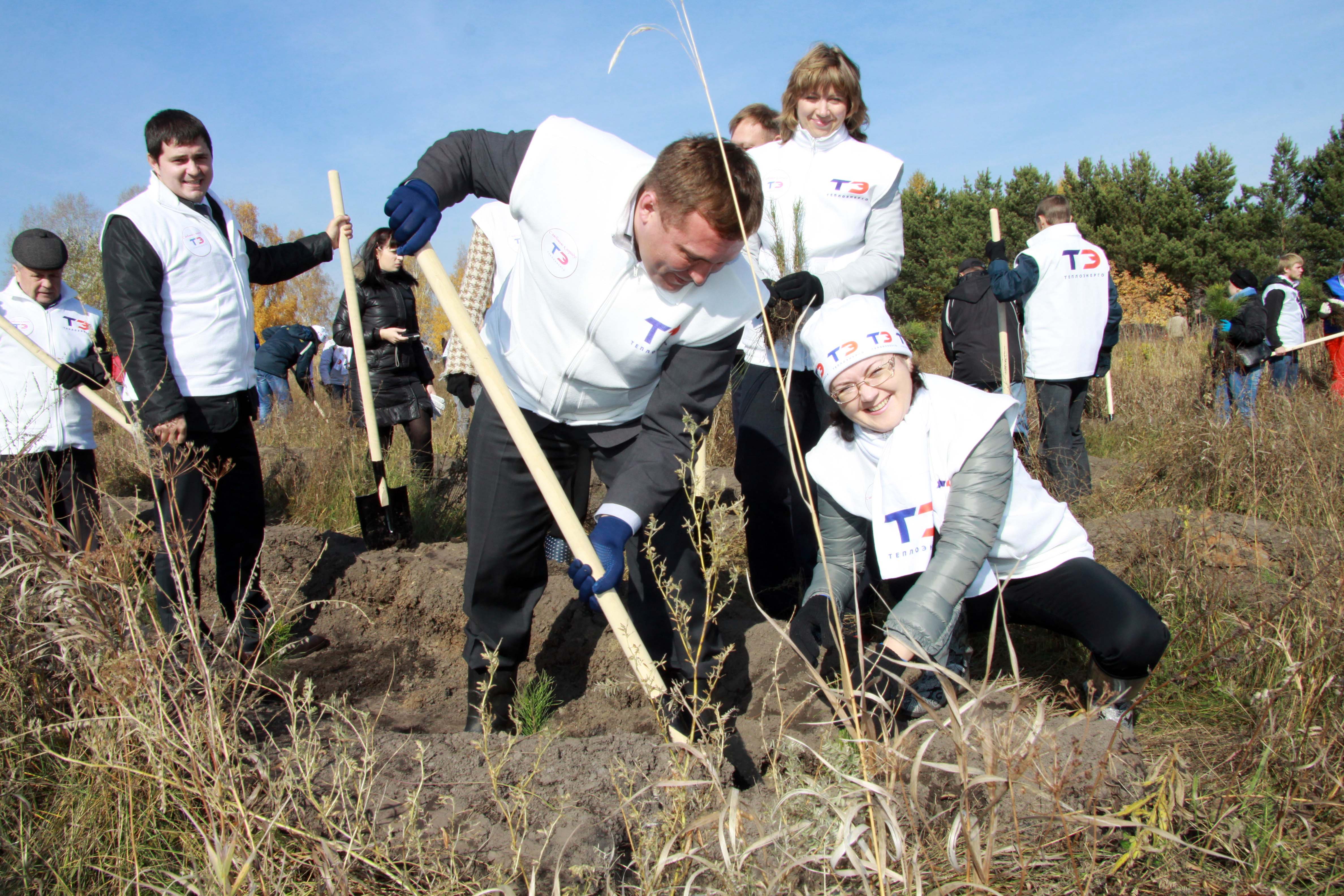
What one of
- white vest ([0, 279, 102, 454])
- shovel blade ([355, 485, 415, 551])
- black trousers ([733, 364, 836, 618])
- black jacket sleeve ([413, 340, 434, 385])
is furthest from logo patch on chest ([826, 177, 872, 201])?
white vest ([0, 279, 102, 454])

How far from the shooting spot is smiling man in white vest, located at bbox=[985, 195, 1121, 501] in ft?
17.0

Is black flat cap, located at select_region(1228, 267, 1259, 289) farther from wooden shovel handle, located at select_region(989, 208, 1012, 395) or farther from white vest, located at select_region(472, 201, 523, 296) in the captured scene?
white vest, located at select_region(472, 201, 523, 296)

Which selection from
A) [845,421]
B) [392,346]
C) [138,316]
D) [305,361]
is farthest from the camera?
[305,361]

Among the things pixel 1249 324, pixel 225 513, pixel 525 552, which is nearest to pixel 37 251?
pixel 225 513

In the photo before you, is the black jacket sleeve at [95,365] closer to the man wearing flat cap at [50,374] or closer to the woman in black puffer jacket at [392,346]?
the man wearing flat cap at [50,374]

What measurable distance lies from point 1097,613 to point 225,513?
318cm

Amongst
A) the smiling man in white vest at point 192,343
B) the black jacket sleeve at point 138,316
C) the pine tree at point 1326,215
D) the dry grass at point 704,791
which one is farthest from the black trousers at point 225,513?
the pine tree at point 1326,215

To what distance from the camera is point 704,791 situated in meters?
1.76

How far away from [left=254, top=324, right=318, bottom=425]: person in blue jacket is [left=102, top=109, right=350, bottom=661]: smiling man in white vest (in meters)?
5.57

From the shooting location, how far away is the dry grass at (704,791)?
1462mm

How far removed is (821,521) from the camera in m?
2.73

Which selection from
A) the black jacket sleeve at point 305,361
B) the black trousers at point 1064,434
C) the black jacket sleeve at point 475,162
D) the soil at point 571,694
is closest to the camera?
the soil at point 571,694

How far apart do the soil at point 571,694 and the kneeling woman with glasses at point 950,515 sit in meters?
0.25

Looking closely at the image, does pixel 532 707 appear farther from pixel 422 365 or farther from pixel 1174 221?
pixel 1174 221
